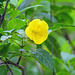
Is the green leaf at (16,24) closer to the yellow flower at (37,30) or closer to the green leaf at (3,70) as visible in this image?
the yellow flower at (37,30)

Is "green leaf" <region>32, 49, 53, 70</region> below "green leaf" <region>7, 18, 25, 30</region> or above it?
below

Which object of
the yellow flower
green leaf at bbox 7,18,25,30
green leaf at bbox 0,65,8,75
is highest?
green leaf at bbox 7,18,25,30

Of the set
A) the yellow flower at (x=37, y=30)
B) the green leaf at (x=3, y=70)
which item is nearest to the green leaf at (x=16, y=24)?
the yellow flower at (x=37, y=30)

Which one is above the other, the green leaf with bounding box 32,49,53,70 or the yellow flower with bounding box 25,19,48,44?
the yellow flower with bounding box 25,19,48,44

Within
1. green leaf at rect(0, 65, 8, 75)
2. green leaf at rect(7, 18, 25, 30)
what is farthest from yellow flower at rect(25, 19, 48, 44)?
green leaf at rect(0, 65, 8, 75)

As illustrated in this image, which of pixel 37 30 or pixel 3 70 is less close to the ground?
pixel 37 30

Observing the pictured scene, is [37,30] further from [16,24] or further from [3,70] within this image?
[3,70]

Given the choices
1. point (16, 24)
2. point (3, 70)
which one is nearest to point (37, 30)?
point (16, 24)

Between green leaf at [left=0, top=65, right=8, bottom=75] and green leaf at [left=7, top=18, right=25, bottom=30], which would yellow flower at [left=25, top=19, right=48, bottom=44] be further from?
green leaf at [left=0, top=65, right=8, bottom=75]

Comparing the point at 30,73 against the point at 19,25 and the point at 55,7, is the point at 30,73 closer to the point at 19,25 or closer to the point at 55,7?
the point at 55,7

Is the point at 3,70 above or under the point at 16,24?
under

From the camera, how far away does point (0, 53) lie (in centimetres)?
56

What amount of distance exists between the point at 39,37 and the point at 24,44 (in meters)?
0.07

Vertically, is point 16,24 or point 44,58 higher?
point 16,24
